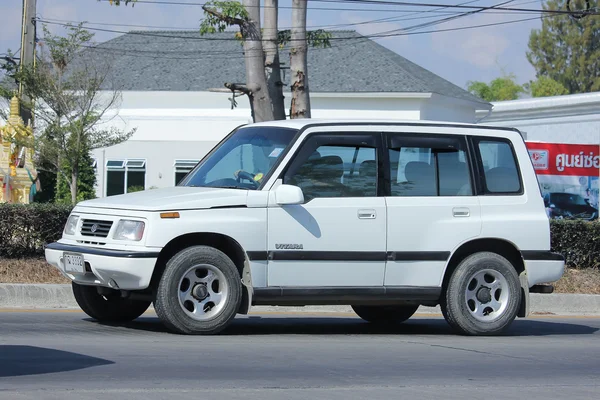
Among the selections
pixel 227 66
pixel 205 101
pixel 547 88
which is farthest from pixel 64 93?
pixel 547 88

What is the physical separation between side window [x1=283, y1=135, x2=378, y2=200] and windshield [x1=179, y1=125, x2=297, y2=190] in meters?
0.22

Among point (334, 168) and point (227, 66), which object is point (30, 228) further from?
point (227, 66)

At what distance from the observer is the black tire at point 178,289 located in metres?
9.20

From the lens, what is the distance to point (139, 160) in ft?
149

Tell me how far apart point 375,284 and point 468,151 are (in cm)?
171

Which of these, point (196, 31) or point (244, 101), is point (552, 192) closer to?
point (244, 101)

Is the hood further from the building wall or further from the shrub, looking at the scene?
the building wall

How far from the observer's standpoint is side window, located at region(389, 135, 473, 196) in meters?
10.2

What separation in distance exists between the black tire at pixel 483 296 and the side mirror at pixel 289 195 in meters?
1.87

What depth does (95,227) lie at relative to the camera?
945cm

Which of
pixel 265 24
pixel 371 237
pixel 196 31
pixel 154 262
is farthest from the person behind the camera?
pixel 196 31

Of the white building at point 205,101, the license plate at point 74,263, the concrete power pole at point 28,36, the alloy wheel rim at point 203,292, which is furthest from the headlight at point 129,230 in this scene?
the white building at point 205,101

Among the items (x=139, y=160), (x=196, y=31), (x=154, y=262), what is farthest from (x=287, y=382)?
(x=196, y=31)

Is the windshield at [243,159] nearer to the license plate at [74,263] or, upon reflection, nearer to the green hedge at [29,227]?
the license plate at [74,263]
